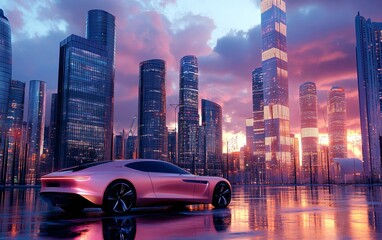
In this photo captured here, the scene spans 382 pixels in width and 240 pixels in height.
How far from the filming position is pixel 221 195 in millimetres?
11352

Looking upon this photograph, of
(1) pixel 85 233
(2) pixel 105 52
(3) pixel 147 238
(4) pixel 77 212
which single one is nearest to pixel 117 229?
(1) pixel 85 233

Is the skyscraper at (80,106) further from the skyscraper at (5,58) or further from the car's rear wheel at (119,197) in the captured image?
the car's rear wheel at (119,197)

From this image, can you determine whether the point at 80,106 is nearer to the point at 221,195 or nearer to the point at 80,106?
the point at 80,106

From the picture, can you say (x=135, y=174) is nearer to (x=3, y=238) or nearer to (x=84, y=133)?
(x=3, y=238)

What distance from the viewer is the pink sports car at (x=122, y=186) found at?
8.78 meters

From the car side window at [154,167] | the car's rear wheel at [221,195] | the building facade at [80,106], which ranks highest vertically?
the building facade at [80,106]

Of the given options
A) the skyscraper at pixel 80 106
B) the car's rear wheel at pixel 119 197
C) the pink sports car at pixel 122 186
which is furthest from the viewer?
the skyscraper at pixel 80 106

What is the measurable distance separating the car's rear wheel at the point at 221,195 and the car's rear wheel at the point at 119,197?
2.63m

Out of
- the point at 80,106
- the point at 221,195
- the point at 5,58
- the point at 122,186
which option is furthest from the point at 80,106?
the point at 122,186

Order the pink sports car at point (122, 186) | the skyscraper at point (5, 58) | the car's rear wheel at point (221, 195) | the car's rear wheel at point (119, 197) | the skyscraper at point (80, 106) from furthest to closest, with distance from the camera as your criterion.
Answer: the skyscraper at point (80, 106)
the skyscraper at point (5, 58)
the car's rear wheel at point (221, 195)
the car's rear wheel at point (119, 197)
the pink sports car at point (122, 186)

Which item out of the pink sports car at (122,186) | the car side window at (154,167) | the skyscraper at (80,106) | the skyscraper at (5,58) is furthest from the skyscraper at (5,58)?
the pink sports car at (122,186)

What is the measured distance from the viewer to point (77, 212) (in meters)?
9.94

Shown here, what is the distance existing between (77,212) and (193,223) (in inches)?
148

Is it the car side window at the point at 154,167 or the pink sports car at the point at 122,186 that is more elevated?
the car side window at the point at 154,167
